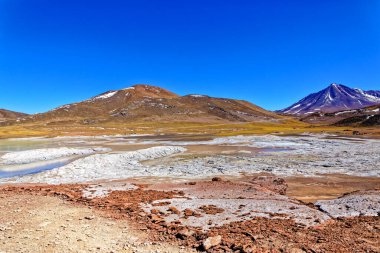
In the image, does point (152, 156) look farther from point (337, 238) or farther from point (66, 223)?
point (337, 238)

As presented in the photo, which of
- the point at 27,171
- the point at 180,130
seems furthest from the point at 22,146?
the point at 180,130

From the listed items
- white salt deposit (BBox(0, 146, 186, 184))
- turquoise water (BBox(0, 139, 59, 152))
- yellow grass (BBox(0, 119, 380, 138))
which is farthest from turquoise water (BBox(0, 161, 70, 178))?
yellow grass (BBox(0, 119, 380, 138))

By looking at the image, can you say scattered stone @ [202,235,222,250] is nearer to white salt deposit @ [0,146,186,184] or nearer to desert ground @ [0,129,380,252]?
desert ground @ [0,129,380,252]

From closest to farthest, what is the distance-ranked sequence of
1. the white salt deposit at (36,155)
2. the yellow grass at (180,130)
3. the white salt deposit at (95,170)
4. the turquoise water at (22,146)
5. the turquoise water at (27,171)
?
the white salt deposit at (95,170)
the turquoise water at (27,171)
the white salt deposit at (36,155)
the turquoise water at (22,146)
the yellow grass at (180,130)

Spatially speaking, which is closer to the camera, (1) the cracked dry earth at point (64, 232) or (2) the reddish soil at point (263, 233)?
(2) the reddish soil at point (263, 233)

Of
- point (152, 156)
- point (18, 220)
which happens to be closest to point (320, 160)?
point (152, 156)

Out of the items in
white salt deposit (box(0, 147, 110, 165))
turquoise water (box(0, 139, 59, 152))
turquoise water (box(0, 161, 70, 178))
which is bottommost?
turquoise water (box(0, 161, 70, 178))

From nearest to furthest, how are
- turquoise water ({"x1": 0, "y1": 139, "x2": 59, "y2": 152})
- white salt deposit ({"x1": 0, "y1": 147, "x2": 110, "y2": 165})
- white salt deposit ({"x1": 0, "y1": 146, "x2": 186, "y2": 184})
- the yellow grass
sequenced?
white salt deposit ({"x1": 0, "y1": 146, "x2": 186, "y2": 184}) → white salt deposit ({"x1": 0, "y1": 147, "x2": 110, "y2": 165}) → turquoise water ({"x1": 0, "y1": 139, "x2": 59, "y2": 152}) → the yellow grass

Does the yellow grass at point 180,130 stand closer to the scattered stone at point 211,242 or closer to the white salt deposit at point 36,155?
the white salt deposit at point 36,155

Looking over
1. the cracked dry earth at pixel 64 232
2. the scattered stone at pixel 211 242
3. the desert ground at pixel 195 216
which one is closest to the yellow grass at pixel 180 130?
the desert ground at pixel 195 216

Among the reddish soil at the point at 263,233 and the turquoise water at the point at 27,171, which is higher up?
the reddish soil at the point at 263,233

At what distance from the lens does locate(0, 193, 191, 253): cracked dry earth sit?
1010 centimetres

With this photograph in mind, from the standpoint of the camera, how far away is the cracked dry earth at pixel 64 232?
1010 cm

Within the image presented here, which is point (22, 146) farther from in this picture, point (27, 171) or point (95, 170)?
point (95, 170)
